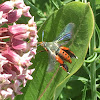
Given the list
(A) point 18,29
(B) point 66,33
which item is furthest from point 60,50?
(A) point 18,29

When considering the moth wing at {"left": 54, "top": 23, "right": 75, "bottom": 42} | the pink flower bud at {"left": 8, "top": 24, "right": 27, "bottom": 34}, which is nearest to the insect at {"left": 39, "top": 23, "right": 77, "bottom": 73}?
the moth wing at {"left": 54, "top": 23, "right": 75, "bottom": 42}

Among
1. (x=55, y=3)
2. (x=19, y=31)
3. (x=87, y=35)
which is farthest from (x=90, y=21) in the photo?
(x=55, y=3)

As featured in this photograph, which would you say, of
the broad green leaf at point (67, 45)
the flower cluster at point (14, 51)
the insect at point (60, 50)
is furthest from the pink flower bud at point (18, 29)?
the broad green leaf at point (67, 45)

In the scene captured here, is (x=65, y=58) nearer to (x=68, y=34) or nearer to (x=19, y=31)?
(x=68, y=34)

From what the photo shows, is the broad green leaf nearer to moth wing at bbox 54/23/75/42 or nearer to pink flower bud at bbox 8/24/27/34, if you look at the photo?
moth wing at bbox 54/23/75/42

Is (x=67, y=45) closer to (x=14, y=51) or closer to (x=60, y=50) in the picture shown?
(x=60, y=50)

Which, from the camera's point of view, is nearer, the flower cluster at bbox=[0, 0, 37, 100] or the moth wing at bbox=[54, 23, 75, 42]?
the flower cluster at bbox=[0, 0, 37, 100]
